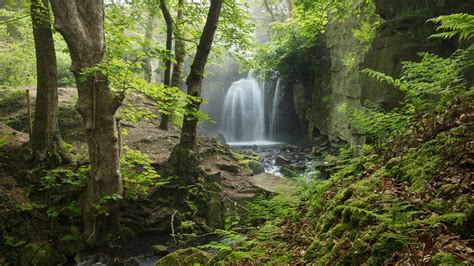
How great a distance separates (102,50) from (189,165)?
3.53m

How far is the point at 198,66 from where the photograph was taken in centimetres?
771

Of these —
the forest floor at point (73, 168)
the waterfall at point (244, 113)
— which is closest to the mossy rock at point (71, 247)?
the forest floor at point (73, 168)

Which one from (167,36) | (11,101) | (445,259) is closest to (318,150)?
(167,36)

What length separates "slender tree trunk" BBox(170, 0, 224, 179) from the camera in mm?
7547

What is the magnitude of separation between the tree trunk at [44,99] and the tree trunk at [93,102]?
1395 millimetres

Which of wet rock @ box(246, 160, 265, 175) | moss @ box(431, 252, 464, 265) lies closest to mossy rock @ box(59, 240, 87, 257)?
moss @ box(431, 252, 464, 265)

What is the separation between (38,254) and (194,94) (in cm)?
470

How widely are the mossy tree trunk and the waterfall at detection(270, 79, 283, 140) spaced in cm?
1591

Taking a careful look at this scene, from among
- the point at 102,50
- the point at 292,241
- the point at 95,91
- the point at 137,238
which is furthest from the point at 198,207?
the point at 292,241

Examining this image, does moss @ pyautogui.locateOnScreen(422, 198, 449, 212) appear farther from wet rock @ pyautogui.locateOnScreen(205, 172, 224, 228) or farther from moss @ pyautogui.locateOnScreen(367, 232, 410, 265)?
wet rock @ pyautogui.locateOnScreen(205, 172, 224, 228)

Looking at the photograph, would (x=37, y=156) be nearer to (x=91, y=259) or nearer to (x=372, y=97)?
(x=91, y=259)

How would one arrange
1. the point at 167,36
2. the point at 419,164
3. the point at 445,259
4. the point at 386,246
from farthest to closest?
the point at 167,36 → the point at 419,164 → the point at 386,246 → the point at 445,259

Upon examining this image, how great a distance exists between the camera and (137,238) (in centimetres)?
667

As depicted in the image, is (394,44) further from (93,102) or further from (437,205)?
(93,102)
